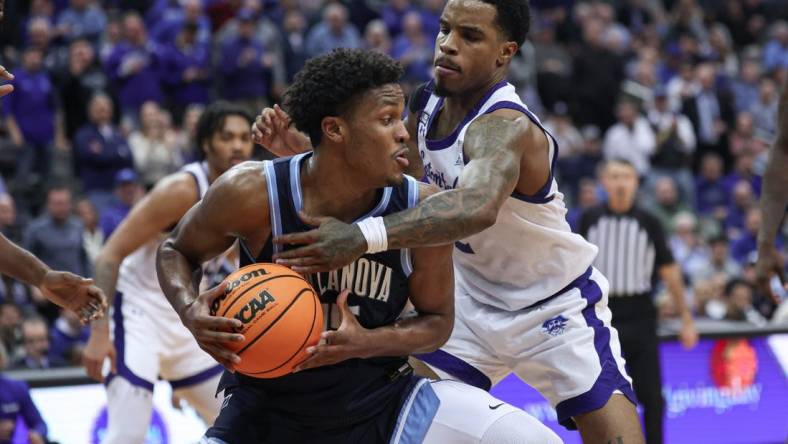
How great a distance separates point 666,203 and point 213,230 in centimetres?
1084

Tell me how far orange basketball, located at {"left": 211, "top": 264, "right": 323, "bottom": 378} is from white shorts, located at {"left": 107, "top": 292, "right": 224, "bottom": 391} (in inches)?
101

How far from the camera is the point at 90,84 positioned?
38.8ft

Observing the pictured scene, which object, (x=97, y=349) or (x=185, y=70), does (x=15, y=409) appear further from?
(x=185, y=70)

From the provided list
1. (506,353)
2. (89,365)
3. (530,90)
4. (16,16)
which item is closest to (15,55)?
(16,16)

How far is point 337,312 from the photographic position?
11.8ft

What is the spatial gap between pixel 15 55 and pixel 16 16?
25.6 inches

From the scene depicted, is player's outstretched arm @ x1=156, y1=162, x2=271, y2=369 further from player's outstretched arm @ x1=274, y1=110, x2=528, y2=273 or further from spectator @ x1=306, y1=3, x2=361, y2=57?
spectator @ x1=306, y1=3, x2=361, y2=57

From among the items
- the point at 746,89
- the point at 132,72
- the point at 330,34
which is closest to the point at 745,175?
the point at 746,89

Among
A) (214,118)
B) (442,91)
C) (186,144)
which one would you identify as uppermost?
(442,91)

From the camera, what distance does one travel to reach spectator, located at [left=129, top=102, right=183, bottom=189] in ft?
37.1

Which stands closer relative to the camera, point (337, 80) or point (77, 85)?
point (337, 80)

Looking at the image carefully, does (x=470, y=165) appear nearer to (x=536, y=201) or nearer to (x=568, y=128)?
(x=536, y=201)

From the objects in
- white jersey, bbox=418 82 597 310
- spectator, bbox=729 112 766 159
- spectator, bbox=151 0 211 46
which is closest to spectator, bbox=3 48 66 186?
spectator, bbox=151 0 211 46

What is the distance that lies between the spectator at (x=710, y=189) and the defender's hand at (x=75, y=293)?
1162cm
